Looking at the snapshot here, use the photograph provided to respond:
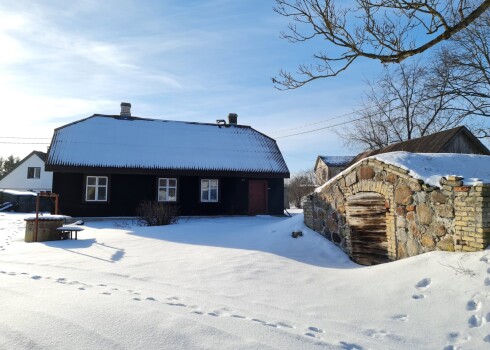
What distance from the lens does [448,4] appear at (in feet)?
19.3

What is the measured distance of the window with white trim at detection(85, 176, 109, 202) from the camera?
60.9ft

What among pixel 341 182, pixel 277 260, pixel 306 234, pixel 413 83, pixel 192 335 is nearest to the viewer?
pixel 192 335

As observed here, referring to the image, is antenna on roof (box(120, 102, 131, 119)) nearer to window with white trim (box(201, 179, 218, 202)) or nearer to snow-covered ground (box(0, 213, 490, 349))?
window with white trim (box(201, 179, 218, 202))

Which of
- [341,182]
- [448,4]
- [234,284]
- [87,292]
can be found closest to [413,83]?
[341,182]

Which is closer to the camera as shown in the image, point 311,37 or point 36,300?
point 36,300

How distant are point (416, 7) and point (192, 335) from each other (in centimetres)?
566

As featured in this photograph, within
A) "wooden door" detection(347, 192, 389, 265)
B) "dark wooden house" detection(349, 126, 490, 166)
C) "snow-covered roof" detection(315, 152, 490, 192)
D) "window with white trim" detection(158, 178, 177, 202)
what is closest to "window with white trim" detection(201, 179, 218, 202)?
"window with white trim" detection(158, 178, 177, 202)

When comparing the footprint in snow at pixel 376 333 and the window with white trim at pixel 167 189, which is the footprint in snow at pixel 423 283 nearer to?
the footprint in snow at pixel 376 333

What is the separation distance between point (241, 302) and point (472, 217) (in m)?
4.08

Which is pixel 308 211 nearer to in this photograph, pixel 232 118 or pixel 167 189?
pixel 167 189

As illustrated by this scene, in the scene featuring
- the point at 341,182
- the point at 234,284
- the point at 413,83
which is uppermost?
the point at 413,83

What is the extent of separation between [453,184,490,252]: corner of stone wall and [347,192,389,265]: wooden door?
73.6 inches

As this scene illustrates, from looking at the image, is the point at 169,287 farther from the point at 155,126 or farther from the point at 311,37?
the point at 155,126

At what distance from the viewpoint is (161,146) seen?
813 inches
